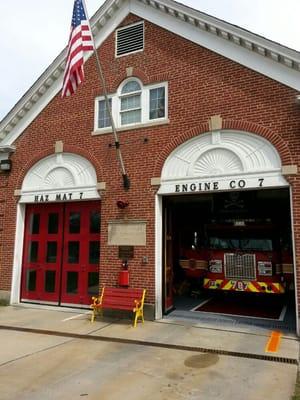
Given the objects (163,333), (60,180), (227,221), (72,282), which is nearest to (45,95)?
(60,180)

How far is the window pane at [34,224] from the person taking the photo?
12.4 metres

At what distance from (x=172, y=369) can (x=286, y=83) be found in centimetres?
699

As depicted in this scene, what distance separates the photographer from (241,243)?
1205 cm

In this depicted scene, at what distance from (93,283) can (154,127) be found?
199 inches

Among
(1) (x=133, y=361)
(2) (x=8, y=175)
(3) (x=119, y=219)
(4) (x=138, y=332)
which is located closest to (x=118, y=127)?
(3) (x=119, y=219)

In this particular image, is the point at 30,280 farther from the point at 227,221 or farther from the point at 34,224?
the point at 227,221

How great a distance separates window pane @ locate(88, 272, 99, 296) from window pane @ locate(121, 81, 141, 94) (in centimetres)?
570

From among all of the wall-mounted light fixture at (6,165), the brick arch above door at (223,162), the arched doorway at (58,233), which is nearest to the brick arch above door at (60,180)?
the arched doorway at (58,233)

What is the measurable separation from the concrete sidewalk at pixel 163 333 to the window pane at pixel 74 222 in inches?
103

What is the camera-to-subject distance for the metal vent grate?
36.5 ft

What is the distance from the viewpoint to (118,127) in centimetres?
1095

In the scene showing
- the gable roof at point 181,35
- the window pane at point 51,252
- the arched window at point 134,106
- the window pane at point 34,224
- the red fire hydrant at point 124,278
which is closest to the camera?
the gable roof at point 181,35

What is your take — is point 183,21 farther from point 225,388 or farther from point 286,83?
point 225,388

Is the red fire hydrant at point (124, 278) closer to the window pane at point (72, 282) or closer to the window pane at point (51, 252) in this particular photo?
the window pane at point (72, 282)
